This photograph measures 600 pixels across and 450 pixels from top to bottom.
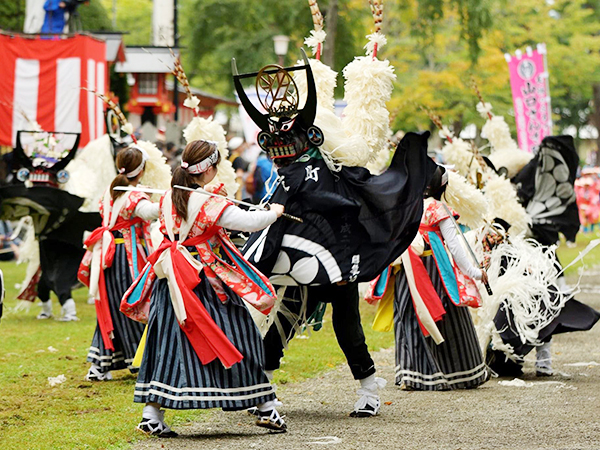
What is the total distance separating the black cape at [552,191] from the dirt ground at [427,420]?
1417 mm

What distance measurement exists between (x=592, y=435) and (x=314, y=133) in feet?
7.34

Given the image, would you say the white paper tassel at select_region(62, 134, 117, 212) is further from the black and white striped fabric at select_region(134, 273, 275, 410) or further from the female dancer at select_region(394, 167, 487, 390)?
the black and white striped fabric at select_region(134, 273, 275, 410)

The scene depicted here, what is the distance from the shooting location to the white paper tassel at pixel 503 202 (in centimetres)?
840

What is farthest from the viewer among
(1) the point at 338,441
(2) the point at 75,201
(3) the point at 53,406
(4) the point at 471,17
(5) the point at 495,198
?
(4) the point at 471,17

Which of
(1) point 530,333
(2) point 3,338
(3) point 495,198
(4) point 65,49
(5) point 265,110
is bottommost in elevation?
(2) point 3,338

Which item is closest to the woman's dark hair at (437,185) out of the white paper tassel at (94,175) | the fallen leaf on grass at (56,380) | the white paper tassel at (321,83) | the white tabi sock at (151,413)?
the white paper tassel at (321,83)

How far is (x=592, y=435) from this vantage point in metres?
5.61

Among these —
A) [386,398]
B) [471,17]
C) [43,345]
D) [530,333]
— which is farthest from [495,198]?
[471,17]

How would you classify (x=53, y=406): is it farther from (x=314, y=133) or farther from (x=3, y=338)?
(x=3, y=338)

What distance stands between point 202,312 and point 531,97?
11.4 m

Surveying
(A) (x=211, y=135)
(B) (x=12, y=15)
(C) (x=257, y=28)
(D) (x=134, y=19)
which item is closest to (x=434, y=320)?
(A) (x=211, y=135)

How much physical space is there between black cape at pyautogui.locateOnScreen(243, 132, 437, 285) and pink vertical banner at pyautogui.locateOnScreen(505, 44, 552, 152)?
9.90 meters

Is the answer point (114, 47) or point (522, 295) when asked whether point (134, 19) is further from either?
point (522, 295)

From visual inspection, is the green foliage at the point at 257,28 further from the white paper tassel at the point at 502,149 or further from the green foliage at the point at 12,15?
the white paper tassel at the point at 502,149
